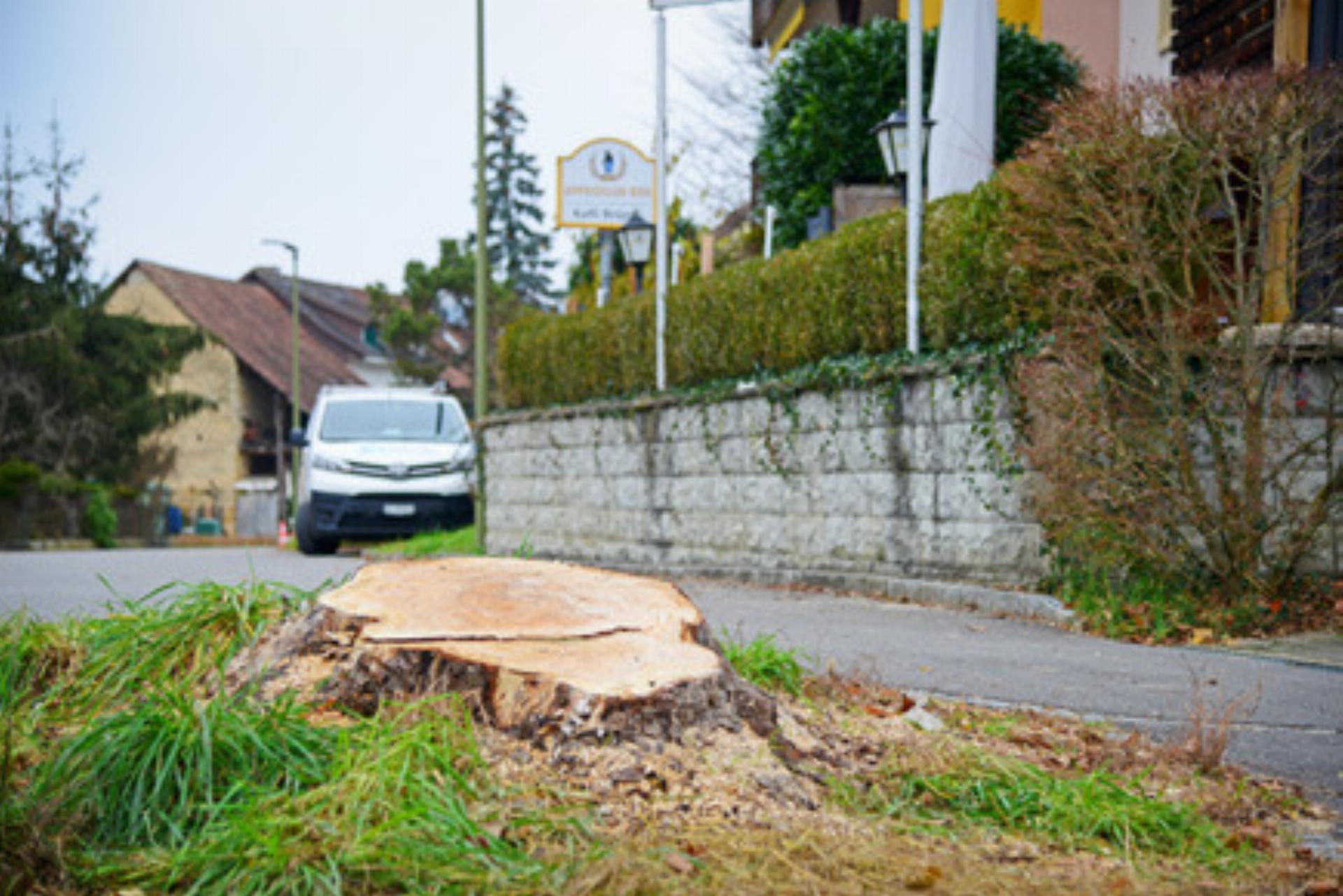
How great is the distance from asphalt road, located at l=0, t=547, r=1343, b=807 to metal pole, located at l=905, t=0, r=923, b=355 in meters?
2.54

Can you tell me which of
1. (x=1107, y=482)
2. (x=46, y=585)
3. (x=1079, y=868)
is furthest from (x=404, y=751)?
(x=46, y=585)

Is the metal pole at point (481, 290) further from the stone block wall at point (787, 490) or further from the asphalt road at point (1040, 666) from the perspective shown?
the asphalt road at point (1040, 666)

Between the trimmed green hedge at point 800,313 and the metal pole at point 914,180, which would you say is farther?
the metal pole at point 914,180

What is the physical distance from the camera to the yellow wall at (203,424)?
1796 inches

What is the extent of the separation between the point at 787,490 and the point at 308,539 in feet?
29.0

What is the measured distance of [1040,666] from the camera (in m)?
7.12

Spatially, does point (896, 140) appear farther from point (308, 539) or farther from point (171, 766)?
point (308, 539)

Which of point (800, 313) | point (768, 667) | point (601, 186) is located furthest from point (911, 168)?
point (601, 186)

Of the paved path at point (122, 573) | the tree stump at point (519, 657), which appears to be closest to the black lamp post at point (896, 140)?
the paved path at point (122, 573)

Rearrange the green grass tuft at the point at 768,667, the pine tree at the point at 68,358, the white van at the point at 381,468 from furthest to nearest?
the pine tree at the point at 68,358
the white van at the point at 381,468
the green grass tuft at the point at 768,667

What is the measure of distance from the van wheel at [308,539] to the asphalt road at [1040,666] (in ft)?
23.1

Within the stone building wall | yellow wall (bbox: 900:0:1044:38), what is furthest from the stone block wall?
yellow wall (bbox: 900:0:1044:38)

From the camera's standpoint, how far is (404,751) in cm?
335

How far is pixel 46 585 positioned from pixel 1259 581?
981cm
